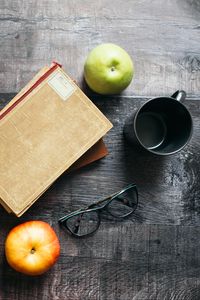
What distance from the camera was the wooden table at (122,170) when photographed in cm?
95

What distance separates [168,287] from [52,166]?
1.19 feet

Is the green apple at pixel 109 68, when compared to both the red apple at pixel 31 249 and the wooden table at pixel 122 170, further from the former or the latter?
the red apple at pixel 31 249

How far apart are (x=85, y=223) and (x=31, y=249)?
0.46 feet

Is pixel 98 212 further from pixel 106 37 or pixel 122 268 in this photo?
pixel 106 37

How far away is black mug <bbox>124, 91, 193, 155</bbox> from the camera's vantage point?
90 cm

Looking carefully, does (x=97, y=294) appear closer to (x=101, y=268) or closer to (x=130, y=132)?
(x=101, y=268)

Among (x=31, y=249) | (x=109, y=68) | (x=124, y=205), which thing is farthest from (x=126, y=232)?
(x=109, y=68)

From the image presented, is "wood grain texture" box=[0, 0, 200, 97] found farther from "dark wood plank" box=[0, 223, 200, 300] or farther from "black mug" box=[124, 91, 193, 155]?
"dark wood plank" box=[0, 223, 200, 300]

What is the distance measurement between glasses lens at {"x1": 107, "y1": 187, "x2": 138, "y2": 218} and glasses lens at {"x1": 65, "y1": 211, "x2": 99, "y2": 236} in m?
0.04

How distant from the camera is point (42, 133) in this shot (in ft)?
2.99

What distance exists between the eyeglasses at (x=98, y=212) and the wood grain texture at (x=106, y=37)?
0.73 feet

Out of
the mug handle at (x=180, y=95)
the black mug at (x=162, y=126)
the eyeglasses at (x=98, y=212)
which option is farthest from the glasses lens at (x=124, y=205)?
the mug handle at (x=180, y=95)

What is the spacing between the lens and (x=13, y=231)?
90 centimetres

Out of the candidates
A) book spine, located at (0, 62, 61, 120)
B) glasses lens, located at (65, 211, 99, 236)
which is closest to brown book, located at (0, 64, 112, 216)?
book spine, located at (0, 62, 61, 120)
